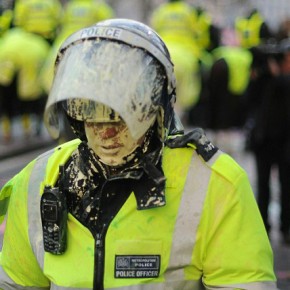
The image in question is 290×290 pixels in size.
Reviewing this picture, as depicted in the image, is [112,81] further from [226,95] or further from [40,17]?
[40,17]

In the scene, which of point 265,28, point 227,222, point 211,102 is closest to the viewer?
point 227,222

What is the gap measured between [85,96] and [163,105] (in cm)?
23

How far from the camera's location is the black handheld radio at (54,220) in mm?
2188

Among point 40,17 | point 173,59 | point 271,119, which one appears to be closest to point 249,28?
point 173,59

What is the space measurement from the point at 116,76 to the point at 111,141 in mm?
187

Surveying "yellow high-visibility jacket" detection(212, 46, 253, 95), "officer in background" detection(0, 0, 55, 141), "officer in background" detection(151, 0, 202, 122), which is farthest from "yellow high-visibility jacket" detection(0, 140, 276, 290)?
"officer in background" detection(0, 0, 55, 141)

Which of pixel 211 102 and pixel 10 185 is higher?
pixel 10 185

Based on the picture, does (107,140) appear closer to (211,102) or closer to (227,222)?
(227,222)

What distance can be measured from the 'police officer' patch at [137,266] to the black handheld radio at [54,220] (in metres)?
0.14

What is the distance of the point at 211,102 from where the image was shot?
12219 millimetres

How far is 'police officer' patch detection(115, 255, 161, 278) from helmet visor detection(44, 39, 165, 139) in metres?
0.29

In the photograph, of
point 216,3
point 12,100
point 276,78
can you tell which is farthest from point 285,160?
point 216,3

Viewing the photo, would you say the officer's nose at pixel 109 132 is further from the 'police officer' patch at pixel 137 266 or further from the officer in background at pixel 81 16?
the officer in background at pixel 81 16

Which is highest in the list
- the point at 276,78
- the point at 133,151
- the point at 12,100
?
the point at 133,151
